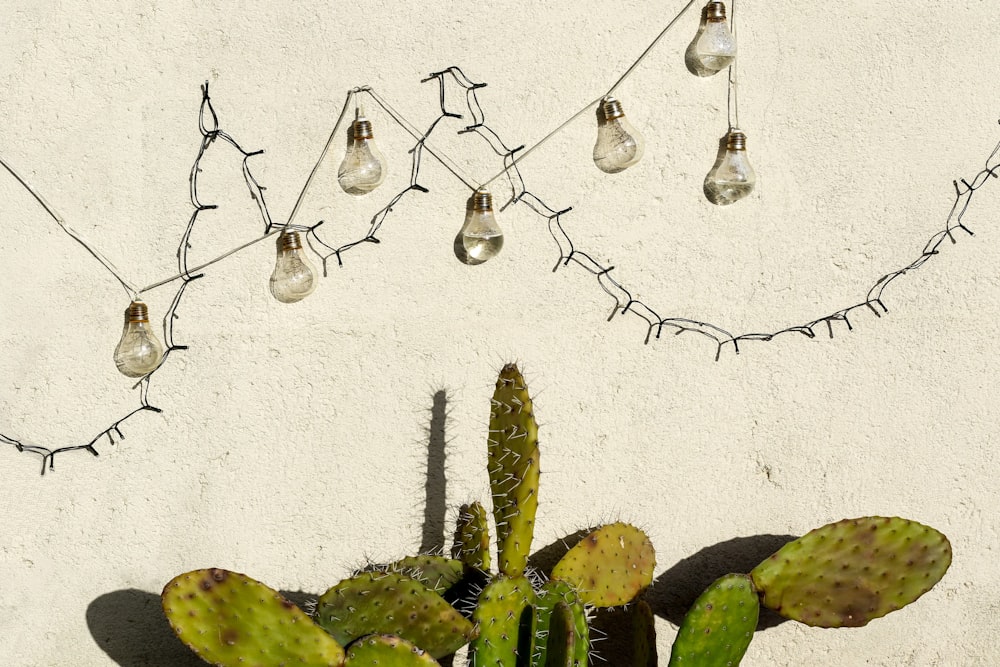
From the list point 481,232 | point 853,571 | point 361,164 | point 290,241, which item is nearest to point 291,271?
point 290,241

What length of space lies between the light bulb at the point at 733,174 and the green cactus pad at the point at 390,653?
97 centimetres

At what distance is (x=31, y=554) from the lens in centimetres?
167

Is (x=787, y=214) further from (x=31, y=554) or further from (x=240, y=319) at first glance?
(x=31, y=554)

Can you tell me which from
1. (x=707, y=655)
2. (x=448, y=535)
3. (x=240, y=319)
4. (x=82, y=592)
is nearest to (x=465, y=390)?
(x=448, y=535)

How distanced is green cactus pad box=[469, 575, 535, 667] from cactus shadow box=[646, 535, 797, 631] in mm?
399

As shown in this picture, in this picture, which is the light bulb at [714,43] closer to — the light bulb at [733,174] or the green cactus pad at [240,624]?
the light bulb at [733,174]

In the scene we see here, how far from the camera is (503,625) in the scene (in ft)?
4.95

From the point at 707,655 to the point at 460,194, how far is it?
92 centimetres

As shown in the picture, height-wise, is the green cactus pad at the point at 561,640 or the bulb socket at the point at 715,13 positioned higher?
the bulb socket at the point at 715,13

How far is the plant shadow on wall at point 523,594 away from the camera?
1.48 metres

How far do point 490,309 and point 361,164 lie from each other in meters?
0.35

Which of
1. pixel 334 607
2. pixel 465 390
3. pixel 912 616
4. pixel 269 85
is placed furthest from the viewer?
pixel 912 616

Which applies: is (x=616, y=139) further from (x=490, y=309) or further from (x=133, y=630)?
(x=133, y=630)

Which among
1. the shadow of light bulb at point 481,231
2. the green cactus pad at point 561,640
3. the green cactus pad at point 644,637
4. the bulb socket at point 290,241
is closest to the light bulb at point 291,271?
the bulb socket at point 290,241
